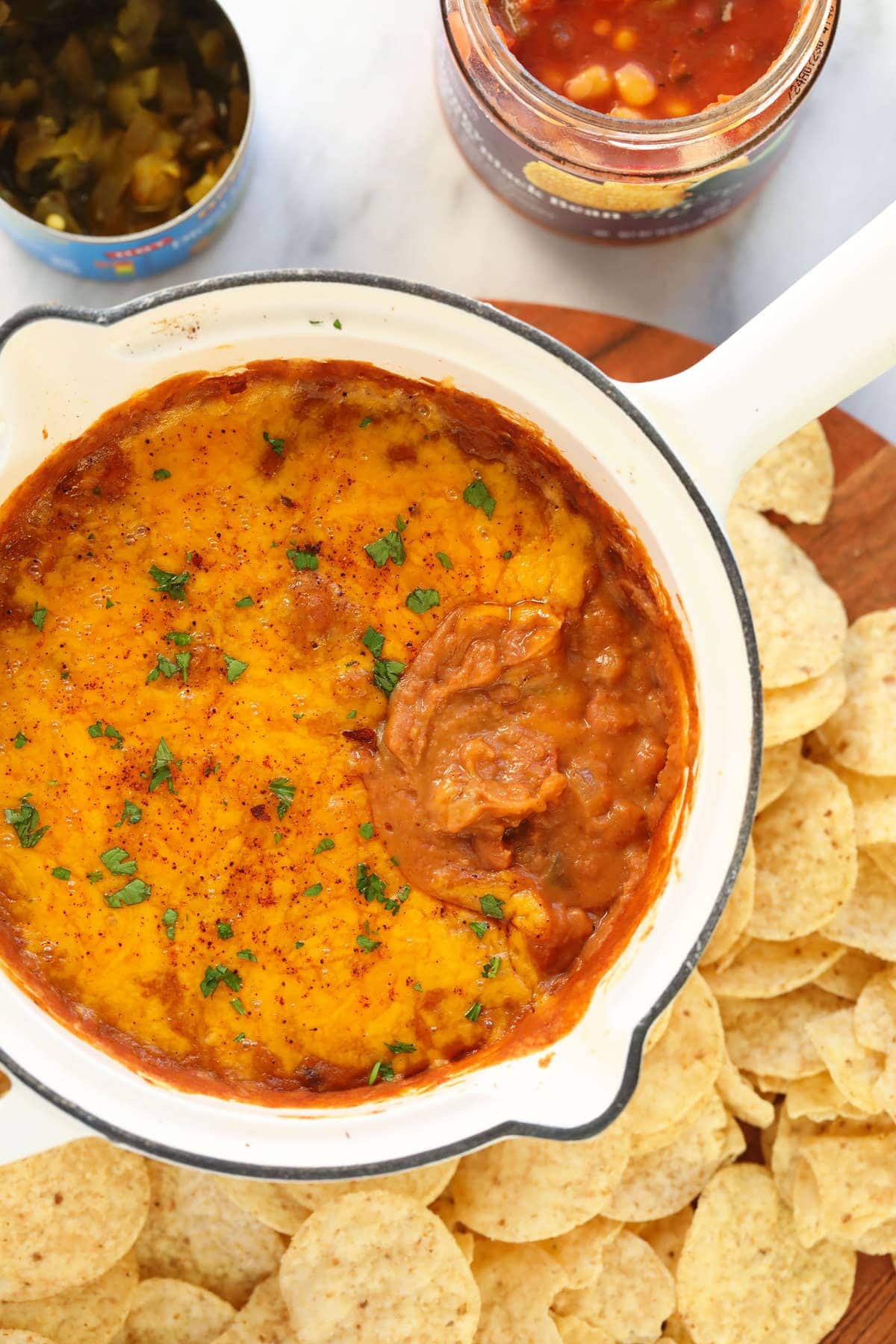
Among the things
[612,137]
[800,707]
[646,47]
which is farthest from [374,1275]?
[646,47]

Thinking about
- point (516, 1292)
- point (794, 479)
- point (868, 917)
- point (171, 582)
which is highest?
point (171, 582)

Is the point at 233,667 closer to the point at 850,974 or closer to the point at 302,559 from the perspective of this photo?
the point at 302,559

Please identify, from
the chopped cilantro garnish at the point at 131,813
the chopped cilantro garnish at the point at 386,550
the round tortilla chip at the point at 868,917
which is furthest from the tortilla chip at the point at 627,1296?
the chopped cilantro garnish at the point at 386,550

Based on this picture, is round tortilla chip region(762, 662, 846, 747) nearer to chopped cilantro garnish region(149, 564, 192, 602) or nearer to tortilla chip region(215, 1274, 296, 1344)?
chopped cilantro garnish region(149, 564, 192, 602)

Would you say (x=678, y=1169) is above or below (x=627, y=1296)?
above

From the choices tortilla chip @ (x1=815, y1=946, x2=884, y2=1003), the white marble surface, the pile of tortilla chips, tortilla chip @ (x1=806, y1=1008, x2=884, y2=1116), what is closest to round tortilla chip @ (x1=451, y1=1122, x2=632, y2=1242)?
the pile of tortilla chips

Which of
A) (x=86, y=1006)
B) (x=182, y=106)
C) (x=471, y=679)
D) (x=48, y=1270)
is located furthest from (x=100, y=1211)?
(x=182, y=106)

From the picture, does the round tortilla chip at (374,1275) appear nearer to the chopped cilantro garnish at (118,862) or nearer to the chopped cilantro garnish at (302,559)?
the chopped cilantro garnish at (118,862)
